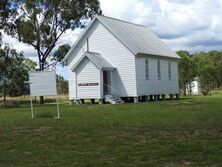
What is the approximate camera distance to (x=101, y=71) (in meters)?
42.8

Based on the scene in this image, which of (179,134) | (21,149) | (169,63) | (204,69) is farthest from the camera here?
(204,69)

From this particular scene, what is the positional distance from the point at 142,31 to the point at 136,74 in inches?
407

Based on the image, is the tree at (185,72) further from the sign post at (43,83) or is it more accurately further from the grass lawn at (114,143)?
the grass lawn at (114,143)

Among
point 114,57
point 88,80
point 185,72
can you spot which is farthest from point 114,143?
point 185,72

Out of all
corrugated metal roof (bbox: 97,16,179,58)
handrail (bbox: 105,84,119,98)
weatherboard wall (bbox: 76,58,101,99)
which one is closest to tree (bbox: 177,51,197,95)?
corrugated metal roof (bbox: 97,16,179,58)

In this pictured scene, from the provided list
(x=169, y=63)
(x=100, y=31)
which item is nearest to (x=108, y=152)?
(x=100, y=31)

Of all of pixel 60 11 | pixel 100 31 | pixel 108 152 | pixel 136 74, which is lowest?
pixel 108 152

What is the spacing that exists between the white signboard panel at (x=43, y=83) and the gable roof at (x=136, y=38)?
745 inches

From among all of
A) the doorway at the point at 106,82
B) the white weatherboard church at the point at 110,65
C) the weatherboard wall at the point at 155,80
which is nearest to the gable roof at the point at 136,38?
the white weatherboard church at the point at 110,65

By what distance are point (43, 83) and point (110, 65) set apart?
64.2ft

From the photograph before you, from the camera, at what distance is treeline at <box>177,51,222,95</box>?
286ft

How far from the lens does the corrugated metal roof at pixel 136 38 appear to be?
1748 inches

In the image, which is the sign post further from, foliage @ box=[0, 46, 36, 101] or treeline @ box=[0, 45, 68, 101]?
foliage @ box=[0, 46, 36, 101]

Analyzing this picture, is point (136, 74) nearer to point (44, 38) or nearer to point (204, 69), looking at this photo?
point (44, 38)
